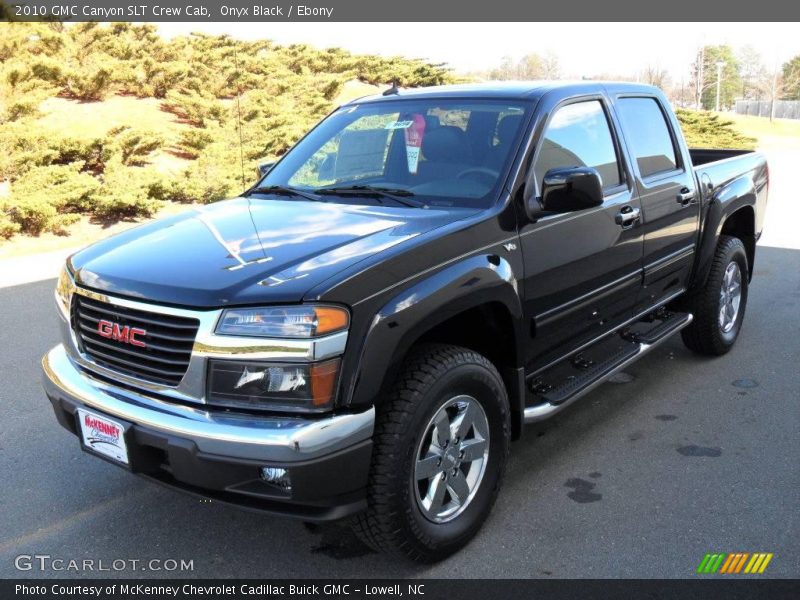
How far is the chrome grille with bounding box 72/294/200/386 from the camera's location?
8.68 ft

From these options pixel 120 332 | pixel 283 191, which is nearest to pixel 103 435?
pixel 120 332

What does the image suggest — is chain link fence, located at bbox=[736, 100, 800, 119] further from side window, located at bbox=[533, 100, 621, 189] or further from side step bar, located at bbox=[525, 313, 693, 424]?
side window, located at bbox=[533, 100, 621, 189]

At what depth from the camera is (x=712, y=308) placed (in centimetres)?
519

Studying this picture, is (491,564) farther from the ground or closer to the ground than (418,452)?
closer to the ground

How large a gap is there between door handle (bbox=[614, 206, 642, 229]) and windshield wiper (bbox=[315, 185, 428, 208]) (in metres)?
1.19

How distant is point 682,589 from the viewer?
2840mm

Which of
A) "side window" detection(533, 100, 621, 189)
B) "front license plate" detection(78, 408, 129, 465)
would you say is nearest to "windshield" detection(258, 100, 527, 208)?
"side window" detection(533, 100, 621, 189)

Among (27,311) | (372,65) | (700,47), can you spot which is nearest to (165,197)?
(27,311)

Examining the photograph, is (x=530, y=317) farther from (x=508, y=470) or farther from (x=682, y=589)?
(x=682, y=589)

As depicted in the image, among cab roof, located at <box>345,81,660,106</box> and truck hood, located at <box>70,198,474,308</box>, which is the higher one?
cab roof, located at <box>345,81,660,106</box>

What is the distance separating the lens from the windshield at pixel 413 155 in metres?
3.53

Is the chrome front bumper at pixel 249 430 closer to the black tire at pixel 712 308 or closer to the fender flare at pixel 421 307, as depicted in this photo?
the fender flare at pixel 421 307

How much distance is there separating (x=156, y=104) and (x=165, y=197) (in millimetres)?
7458

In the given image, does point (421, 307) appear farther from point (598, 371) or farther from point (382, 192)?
point (598, 371)
